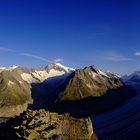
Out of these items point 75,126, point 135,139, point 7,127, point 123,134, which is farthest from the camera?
point 123,134

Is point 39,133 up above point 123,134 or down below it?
above

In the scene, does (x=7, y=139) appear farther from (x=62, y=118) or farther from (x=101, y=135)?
(x=101, y=135)

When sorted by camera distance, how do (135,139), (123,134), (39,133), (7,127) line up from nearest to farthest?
1. (39,133)
2. (7,127)
3. (135,139)
4. (123,134)

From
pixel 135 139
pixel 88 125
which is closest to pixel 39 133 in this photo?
pixel 88 125

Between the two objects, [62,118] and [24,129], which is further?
[62,118]

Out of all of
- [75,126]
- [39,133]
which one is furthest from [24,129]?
[75,126]

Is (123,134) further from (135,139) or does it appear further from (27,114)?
(27,114)
